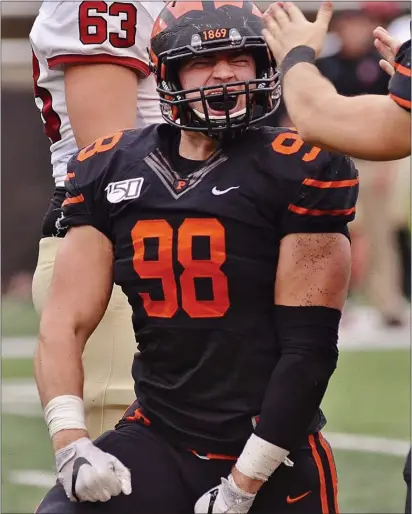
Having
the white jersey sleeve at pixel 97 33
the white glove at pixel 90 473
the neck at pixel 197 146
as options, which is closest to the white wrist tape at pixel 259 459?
the white glove at pixel 90 473

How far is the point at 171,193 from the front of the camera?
3.11 metres

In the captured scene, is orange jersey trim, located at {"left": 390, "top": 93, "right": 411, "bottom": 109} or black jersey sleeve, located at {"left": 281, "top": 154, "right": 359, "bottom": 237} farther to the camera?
black jersey sleeve, located at {"left": 281, "top": 154, "right": 359, "bottom": 237}

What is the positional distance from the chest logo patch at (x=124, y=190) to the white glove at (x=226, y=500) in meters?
0.74

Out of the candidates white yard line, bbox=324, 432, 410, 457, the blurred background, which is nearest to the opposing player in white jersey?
the blurred background

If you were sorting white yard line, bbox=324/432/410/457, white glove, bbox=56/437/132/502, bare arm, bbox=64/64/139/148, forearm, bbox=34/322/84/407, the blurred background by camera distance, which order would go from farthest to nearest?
1. white yard line, bbox=324/432/410/457
2. the blurred background
3. bare arm, bbox=64/64/139/148
4. forearm, bbox=34/322/84/407
5. white glove, bbox=56/437/132/502

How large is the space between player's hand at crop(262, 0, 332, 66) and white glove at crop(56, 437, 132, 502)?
1.02 metres

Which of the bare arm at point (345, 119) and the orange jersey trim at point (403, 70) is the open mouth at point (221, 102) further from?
the orange jersey trim at point (403, 70)

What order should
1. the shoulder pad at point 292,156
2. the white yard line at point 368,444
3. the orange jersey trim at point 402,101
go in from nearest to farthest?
the orange jersey trim at point 402,101
the shoulder pad at point 292,156
the white yard line at point 368,444

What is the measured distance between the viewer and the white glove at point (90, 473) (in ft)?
9.46

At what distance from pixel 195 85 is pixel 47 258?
90cm

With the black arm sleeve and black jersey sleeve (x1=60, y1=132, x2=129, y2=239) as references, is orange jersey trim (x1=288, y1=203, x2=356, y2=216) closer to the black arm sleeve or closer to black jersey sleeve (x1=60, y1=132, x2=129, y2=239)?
the black arm sleeve

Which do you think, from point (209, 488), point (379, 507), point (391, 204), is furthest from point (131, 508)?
point (391, 204)

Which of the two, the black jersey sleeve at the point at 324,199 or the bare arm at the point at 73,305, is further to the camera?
the bare arm at the point at 73,305

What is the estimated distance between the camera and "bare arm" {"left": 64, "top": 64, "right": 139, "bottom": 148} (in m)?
3.65
